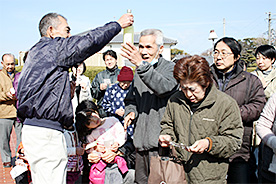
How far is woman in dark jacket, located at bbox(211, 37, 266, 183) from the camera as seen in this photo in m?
3.37

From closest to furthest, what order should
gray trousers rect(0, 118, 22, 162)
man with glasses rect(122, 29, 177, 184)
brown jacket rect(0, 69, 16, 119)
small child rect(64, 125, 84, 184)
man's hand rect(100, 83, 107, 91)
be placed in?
man with glasses rect(122, 29, 177, 184), small child rect(64, 125, 84, 184), man's hand rect(100, 83, 107, 91), brown jacket rect(0, 69, 16, 119), gray trousers rect(0, 118, 22, 162)

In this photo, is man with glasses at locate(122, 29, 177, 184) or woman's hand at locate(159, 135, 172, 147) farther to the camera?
man with glasses at locate(122, 29, 177, 184)

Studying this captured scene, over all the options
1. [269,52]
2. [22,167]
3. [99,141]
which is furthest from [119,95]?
[269,52]

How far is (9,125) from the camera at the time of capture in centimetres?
633

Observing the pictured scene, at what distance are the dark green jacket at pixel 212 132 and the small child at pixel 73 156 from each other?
1827 mm

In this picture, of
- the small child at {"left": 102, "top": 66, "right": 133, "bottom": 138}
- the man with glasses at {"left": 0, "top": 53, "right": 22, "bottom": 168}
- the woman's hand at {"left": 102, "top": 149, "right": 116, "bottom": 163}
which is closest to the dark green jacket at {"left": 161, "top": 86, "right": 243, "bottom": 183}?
the woman's hand at {"left": 102, "top": 149, "right": 116, "bottom": 163}

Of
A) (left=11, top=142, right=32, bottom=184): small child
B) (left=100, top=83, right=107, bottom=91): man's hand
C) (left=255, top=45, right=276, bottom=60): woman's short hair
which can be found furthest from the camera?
(left=100, top=83, right=107, bottom=91): man's hand

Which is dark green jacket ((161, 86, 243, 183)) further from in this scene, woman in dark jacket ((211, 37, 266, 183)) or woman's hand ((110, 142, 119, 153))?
woman's hand ((110, 142, 119, 153))

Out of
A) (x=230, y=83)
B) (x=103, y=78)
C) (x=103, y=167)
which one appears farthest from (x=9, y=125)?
(x=230, y=83)

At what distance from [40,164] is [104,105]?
2575mm

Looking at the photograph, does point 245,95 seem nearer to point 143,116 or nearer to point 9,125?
point 143,116

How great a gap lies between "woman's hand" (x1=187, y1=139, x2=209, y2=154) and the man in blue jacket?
118 centimetres

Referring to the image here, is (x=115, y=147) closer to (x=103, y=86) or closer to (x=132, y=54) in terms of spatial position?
(x=132, y=54)

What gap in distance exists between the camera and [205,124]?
8.80ft
